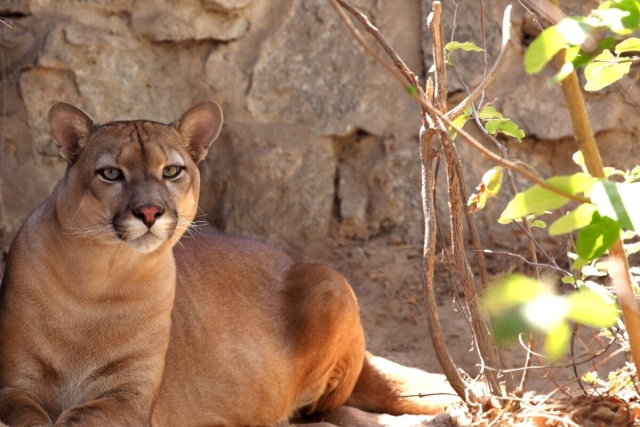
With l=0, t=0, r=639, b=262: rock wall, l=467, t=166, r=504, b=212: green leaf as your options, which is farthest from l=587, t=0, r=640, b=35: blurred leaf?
l=0, t=0, r=639, b=262: rock wall

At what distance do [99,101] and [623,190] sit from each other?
15.2ft

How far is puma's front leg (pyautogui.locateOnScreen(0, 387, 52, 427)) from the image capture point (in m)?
3.81

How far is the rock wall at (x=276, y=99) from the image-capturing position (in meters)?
6.16

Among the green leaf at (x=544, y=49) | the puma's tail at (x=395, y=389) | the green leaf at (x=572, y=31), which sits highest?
the green leaf at (x=572, y=31)

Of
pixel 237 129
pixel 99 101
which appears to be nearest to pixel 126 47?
pixel 99 101

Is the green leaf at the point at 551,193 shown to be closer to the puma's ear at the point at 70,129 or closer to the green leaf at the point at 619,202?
the green leaf at the point at 619,202

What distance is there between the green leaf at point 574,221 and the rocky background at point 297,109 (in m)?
3.76

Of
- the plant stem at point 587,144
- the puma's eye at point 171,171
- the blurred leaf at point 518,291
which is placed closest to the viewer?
the blurred leaf at point 518,291

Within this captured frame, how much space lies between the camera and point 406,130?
22.0 ft

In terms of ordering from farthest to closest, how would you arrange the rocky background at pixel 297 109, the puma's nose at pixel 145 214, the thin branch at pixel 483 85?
the rocky background at pixel 297 109
the puma's nose at pixel 145 214
the thin branch at pixel 483 85

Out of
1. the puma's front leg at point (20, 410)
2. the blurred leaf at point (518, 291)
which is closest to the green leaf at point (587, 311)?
the blurred leaf at point (518, 291)

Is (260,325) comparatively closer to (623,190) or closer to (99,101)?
(99,101)

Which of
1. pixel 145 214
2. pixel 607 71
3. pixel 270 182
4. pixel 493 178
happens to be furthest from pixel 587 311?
pixel 270 182

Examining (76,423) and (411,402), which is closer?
(76,423)
